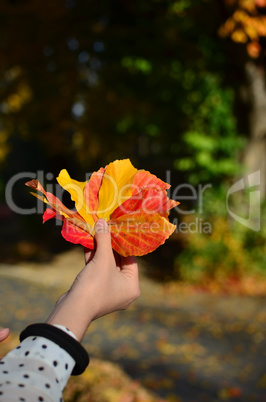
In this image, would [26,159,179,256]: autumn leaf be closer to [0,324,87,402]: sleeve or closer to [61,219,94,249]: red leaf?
[61,219,94,249]: red leaf

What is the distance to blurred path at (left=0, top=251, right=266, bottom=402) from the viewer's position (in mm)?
4457

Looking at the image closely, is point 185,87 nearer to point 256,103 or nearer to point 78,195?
point 256,103

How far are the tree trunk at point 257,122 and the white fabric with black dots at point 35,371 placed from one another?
7.65m

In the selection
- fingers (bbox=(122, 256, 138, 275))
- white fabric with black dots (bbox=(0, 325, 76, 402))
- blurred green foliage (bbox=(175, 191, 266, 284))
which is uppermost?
fingers (bbox=(122, 256, 138, 275))

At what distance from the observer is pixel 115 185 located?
128 cm

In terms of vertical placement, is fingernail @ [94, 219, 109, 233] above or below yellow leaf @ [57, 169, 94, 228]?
below

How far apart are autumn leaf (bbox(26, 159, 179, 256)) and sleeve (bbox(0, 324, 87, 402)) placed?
0.32m

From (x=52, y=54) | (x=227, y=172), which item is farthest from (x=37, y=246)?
(x=227, y=172)

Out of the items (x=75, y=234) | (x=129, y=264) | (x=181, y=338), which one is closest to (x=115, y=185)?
(x=75, y=234)

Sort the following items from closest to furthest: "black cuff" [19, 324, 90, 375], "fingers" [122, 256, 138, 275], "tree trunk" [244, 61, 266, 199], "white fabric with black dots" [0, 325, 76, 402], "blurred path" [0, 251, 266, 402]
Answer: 1. "white fabric with black dots" [0, 325, 76, 402]
2. "black cuff" [19, 324, 90, 375]
3. "fingers" [122, 256, 138, 275]
4. "blurred path" [0, 251, 266, 402]
5. "tree trunk" [244, 61, 266, 199]

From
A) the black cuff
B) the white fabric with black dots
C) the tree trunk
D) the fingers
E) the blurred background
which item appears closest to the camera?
the white fabric with black dots

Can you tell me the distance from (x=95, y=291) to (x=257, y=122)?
757 centimetres

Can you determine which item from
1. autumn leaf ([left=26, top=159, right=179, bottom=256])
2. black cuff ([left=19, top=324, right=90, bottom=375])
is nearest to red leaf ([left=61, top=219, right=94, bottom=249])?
autumn leaf ([left=26, top=159, right=179, bottom=256])

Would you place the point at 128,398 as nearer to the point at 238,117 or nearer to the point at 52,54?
the point at 238,117
